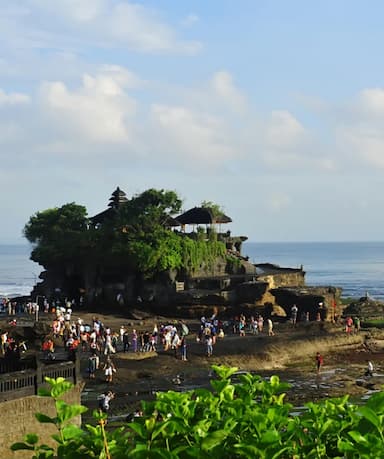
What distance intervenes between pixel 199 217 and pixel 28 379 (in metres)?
47.5

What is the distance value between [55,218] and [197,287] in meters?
15.7

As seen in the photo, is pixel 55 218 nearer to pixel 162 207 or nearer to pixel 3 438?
pixel 162 207

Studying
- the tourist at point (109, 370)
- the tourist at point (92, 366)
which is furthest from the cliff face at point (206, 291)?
the tourist at point (92, 366)

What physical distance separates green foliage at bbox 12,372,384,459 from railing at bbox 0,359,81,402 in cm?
935

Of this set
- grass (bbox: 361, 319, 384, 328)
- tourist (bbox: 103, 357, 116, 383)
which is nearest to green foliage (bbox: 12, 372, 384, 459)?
tourist (bbox: 103, 357, 116, 383)

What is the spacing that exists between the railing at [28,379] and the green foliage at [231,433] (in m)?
9.35

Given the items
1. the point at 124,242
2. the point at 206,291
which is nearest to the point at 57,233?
the point at 124,242

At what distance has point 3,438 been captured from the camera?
16.0m

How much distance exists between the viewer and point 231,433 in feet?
21.9

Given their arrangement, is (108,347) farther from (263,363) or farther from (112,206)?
(112,206)

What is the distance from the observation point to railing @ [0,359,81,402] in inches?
635

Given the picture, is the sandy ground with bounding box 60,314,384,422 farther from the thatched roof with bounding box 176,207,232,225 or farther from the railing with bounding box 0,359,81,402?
the thatched roof with bounding box 176,207,232,225

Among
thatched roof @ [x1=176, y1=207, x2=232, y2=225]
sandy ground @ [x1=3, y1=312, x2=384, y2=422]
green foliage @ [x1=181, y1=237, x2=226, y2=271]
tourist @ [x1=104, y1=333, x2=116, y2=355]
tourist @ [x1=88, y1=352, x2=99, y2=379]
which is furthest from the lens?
thatched roof @ [x1=176, y1=207, x2=232, y2=225]

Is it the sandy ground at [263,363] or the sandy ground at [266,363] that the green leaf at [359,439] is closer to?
the sandy ground at [263,363]
